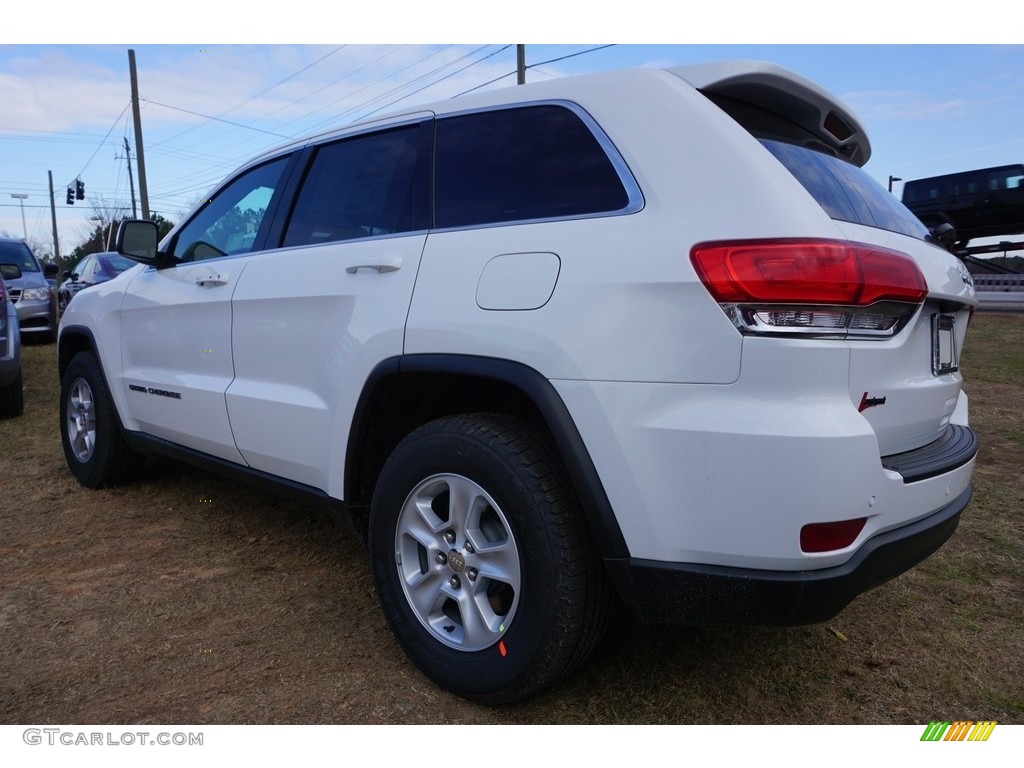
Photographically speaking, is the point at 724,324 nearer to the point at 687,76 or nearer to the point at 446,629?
the point at 687,76

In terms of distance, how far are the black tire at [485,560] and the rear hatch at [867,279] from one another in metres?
0.71

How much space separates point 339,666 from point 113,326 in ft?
8.47

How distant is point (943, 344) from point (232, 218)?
2962 millimetres

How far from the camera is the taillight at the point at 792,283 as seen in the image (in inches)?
68.7

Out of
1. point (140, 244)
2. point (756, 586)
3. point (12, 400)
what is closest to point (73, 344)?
point (140, 244)

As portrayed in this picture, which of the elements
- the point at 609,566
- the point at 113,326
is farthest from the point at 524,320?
the point at 113,326

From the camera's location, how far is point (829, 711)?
224 cm

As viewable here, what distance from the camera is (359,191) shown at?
2.87 metres

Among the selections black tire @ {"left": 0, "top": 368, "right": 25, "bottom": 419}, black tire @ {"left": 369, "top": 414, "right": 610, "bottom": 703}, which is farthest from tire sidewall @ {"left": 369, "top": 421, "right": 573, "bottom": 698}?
black tire @ {"left": 0, "top": 368, "right": 25, "bottom": 419}

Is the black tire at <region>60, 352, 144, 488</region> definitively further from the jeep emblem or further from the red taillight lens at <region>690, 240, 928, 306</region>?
the red taillight lens at <region>690, 240, 928, 306</region>

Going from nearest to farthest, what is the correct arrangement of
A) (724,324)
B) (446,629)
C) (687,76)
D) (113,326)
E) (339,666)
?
(724,324) < (687,76) < (446,629) < (339,666) < (113,326)

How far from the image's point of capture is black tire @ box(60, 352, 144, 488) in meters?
4.23

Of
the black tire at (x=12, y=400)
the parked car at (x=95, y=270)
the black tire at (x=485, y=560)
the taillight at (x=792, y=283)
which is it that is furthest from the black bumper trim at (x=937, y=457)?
the parked car at (x=95, y=270)

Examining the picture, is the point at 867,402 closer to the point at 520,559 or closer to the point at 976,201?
the point at 520,559
